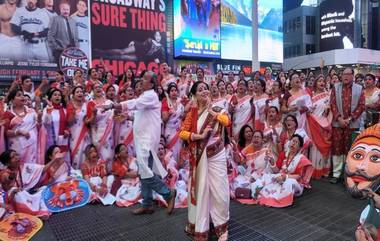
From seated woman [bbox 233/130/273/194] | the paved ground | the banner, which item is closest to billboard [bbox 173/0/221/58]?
the banner

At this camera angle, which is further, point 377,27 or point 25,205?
point 377,27

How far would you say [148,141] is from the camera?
12.4ft

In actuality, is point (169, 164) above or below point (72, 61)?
below

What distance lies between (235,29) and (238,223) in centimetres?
1493

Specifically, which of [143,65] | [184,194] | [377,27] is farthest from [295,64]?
[184,194]

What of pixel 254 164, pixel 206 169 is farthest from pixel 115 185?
pixel 254 164

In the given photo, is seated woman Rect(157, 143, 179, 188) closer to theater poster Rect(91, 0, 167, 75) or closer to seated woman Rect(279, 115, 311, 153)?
seated woman Rect(279, 115, 311, 153)

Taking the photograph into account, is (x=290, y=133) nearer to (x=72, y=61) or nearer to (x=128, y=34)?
(x=72, y=61)

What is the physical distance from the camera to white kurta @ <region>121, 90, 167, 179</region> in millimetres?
3734

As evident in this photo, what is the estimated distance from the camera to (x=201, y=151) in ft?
10.2

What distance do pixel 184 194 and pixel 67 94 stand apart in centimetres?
249

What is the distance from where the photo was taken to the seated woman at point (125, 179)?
4297 mm

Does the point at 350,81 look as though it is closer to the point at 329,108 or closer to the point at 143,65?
the point at 329,108

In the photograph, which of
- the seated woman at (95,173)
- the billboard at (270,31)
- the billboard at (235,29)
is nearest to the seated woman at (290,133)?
the seated woman at (95,173)
